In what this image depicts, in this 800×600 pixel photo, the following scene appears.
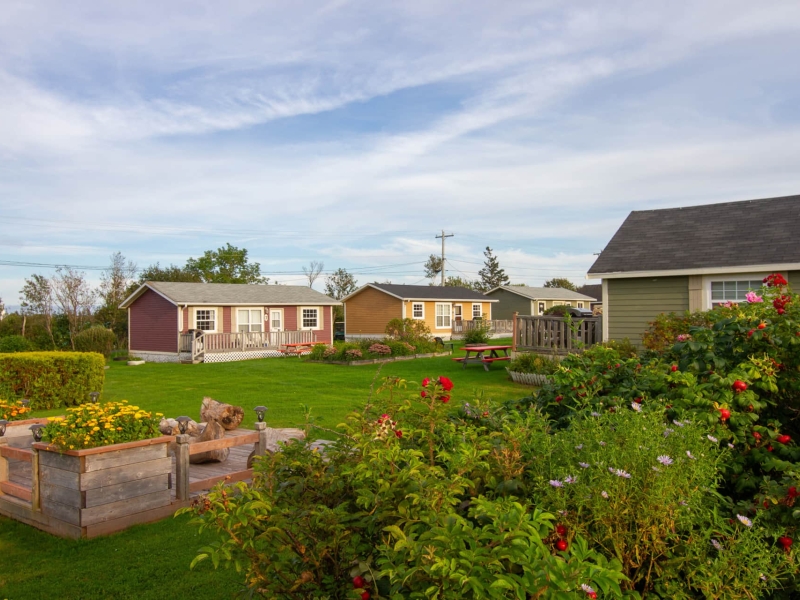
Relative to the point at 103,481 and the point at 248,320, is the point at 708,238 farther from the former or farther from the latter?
the point at 248,320

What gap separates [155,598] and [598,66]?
12.5 meters

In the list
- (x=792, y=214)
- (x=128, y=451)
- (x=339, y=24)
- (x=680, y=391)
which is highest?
(x=339, y=24)

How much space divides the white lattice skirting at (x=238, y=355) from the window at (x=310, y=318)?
3.94m

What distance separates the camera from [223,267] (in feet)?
186

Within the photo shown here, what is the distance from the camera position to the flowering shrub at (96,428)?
17.4 feet

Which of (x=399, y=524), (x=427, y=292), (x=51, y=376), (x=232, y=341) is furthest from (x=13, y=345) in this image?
(x=399, y=524)

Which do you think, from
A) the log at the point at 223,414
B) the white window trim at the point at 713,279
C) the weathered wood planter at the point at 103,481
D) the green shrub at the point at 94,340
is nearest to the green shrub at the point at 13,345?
the green shrub at the point at 94,340

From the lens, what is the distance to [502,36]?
416 inches

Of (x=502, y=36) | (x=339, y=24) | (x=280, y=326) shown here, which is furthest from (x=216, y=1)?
(x=280, y=326)

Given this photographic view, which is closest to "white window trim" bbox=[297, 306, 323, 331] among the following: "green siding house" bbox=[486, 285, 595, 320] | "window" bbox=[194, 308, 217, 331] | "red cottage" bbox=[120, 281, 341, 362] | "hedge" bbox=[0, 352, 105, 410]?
"red cottage" bbox=[120, 281, 341, 362]

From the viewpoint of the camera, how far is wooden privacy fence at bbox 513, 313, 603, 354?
16.2 meters

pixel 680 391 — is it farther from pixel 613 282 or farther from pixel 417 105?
pixel 417 105

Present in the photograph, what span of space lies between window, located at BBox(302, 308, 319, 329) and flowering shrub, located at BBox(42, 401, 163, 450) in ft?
91.0

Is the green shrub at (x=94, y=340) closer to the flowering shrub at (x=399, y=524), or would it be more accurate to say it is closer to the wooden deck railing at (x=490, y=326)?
the wooden deck railing at (x=490, y=326)
